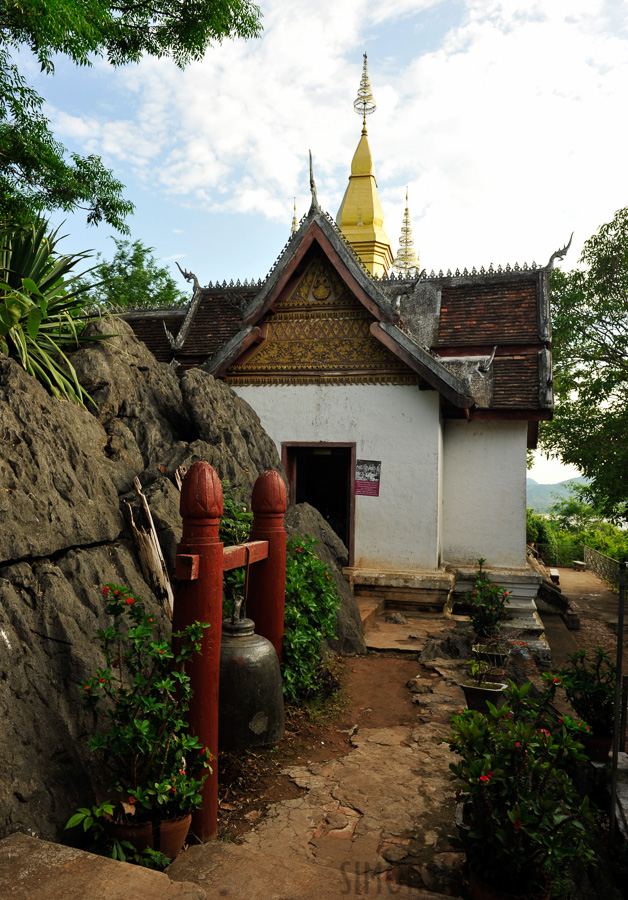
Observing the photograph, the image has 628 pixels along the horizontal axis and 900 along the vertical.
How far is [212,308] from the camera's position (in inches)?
519

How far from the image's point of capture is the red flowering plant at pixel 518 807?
3.10 meters

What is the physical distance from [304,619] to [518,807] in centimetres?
301

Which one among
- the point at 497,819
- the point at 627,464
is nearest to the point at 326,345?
the point at 497,819

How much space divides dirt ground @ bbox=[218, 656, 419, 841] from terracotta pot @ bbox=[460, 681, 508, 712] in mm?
605

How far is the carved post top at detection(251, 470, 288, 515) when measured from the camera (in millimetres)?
5578

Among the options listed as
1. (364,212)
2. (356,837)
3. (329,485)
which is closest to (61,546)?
(356,837)

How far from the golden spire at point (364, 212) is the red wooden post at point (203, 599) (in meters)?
13.5

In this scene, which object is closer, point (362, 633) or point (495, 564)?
point (362, 633)

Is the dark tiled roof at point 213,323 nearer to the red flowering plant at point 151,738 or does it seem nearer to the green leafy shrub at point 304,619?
the green leafy shrub at point 304,619

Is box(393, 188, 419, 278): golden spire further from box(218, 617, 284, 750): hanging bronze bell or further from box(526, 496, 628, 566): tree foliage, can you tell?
box(218, 617, 284, 750): hanging bronze bell

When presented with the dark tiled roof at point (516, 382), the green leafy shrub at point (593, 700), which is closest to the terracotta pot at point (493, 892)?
the green leafy shrub at point (593, 700)

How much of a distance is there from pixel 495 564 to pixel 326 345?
4.60 metres

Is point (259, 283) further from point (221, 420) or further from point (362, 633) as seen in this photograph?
point (362, 633)

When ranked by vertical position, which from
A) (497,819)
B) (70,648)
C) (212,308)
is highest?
(212,308)
